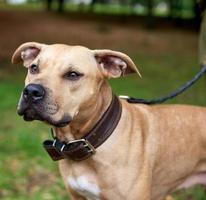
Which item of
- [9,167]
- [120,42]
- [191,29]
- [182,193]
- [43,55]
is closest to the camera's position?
[43,55]

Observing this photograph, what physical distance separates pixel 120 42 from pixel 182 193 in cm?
1402

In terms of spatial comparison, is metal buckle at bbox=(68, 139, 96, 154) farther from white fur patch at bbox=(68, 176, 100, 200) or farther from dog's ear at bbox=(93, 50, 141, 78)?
dog's ear at bbox=(93, 50, 141, 78)

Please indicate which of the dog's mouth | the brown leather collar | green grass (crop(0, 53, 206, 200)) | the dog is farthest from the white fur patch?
green grass (crop(0, 53, 206, 200))

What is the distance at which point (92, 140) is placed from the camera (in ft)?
14.4

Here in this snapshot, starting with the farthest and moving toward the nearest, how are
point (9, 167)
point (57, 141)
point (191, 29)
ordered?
point (191, 29) < point (9, 167) < point (57, 141)

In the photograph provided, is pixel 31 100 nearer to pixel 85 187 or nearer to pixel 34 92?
pixel 34 92

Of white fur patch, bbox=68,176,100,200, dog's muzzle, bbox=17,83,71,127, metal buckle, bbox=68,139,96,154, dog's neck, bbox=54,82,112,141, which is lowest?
white fur patch, bbox=68,176,100,200

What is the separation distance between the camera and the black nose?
388 centimetres

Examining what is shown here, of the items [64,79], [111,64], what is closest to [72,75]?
[64,79]

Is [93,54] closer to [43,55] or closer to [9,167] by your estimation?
[43,55]

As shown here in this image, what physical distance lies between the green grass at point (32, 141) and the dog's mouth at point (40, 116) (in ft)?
7.09

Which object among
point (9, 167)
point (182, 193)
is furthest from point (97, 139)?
point (9, 167)

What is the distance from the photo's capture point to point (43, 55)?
422 cm

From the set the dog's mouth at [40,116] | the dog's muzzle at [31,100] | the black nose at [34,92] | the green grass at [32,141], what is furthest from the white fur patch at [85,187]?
the green grass at [32,141]
